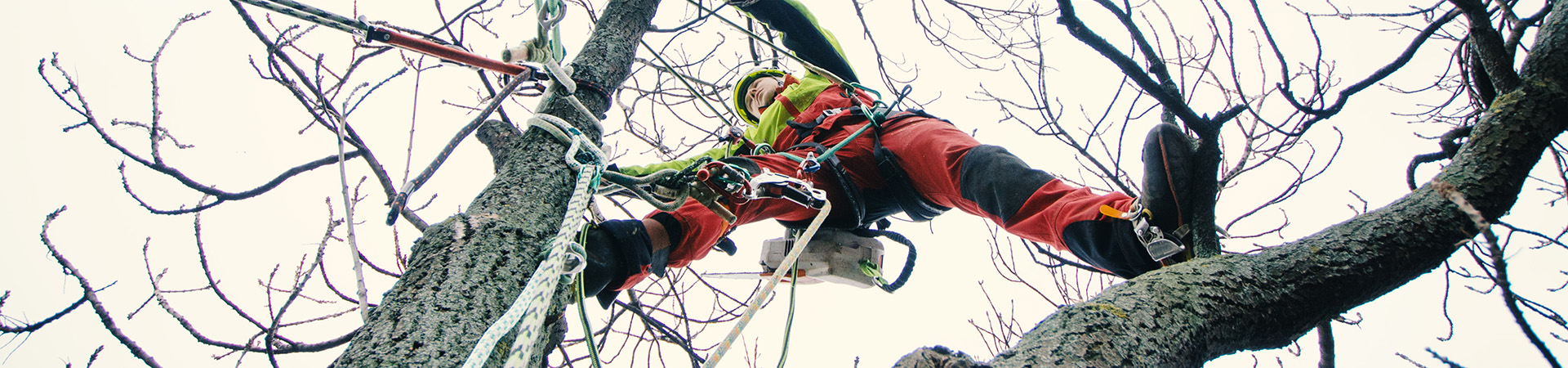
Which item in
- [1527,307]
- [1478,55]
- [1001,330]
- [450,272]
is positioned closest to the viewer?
[450,272]

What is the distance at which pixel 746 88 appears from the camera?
12.1 feet

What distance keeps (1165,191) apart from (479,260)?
1.16 meters

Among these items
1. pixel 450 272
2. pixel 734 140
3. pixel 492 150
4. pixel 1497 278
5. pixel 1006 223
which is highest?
pixel 734 140

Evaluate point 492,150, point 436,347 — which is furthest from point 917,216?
point 436,347

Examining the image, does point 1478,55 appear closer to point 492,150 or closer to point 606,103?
point 606,103

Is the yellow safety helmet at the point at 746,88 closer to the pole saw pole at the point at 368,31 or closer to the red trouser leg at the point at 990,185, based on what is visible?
the red trouser leg at the point at 990,185

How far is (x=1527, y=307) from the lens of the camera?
58.6 inches

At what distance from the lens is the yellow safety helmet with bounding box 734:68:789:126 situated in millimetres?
3666

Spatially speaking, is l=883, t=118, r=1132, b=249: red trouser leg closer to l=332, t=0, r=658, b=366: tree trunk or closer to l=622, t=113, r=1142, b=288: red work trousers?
l=622, t=113, r=1142, b=288: red work trousers

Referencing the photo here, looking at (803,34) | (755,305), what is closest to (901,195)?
(755,305)

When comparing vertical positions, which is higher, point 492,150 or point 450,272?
point 492,150

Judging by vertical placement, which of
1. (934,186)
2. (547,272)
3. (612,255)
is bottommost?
(547,272)

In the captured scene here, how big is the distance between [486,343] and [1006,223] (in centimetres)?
134

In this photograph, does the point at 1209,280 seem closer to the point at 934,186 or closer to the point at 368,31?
the point at 934,186
